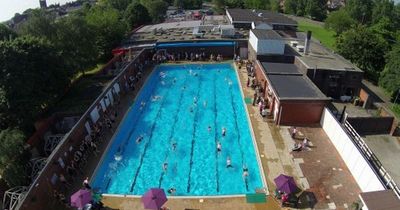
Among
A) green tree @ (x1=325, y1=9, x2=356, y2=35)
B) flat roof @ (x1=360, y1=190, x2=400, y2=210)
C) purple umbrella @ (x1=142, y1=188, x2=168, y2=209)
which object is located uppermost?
green tree @ (x1=325, y1=9, x2=356, y2=35)

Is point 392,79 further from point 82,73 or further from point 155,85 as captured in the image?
point 82,73

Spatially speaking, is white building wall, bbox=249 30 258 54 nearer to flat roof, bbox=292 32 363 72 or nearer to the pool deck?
flat roof, bbox=292 32 363 72

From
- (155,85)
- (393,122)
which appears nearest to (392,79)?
(393,122)

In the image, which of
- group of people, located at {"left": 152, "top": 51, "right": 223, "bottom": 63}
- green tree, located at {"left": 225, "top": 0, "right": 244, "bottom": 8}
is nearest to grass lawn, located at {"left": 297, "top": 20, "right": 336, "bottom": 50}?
green tree, located at {"left": 225, "top": 0, "right": 244, "bottom": 8}

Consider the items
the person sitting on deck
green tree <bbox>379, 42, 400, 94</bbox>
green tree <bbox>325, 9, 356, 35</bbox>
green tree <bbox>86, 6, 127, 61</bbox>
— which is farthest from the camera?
green tree <bbox>325, 9, 356, 35</bbox>

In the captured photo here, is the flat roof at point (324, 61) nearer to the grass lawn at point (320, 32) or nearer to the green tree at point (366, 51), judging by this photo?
the green tree at point (366, 51)

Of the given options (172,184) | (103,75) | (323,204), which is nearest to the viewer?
(323,204)

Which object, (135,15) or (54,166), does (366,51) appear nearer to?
(54,166)
